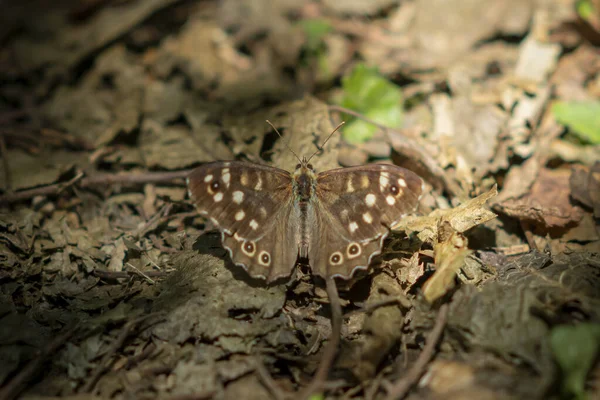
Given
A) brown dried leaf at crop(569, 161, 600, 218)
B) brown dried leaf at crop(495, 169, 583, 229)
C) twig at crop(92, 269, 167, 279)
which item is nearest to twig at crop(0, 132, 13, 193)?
twig at crop(92, 269, 167, 279)

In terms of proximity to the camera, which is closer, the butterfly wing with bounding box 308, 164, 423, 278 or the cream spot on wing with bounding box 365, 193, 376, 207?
the butterfly wing with bounding box 308, 164, 423, 278

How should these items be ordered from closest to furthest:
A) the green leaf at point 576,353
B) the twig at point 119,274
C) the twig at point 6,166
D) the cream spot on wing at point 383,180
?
the green leaf at point 576,353 < the cream spot on wing at point 383,180 < the twig at point 119,274 < the twig at point 6,166

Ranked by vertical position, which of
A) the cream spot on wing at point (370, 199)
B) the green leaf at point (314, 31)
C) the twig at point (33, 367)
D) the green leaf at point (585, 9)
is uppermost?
the green leaf at point (585, 9)

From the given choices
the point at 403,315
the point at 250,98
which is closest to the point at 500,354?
the point at 403,315

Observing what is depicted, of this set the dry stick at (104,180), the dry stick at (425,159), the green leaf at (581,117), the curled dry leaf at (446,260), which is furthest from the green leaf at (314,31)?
the curled dry leaf at (446,260)

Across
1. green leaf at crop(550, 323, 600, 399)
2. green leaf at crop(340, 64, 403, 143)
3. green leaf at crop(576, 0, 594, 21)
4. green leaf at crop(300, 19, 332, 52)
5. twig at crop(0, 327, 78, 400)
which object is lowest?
twig at crop(0, 327, 78, 400)

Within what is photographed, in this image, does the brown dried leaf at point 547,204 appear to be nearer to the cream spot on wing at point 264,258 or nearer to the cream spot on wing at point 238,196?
the cream spot on wing at point 264,258

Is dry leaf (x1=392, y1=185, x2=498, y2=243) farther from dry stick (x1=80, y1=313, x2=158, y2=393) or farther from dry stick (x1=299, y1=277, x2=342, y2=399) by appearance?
dry stick (x1=80, y1=313, x2=158, y2=393)

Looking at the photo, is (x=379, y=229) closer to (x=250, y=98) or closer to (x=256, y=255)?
(x=256, y=255)
